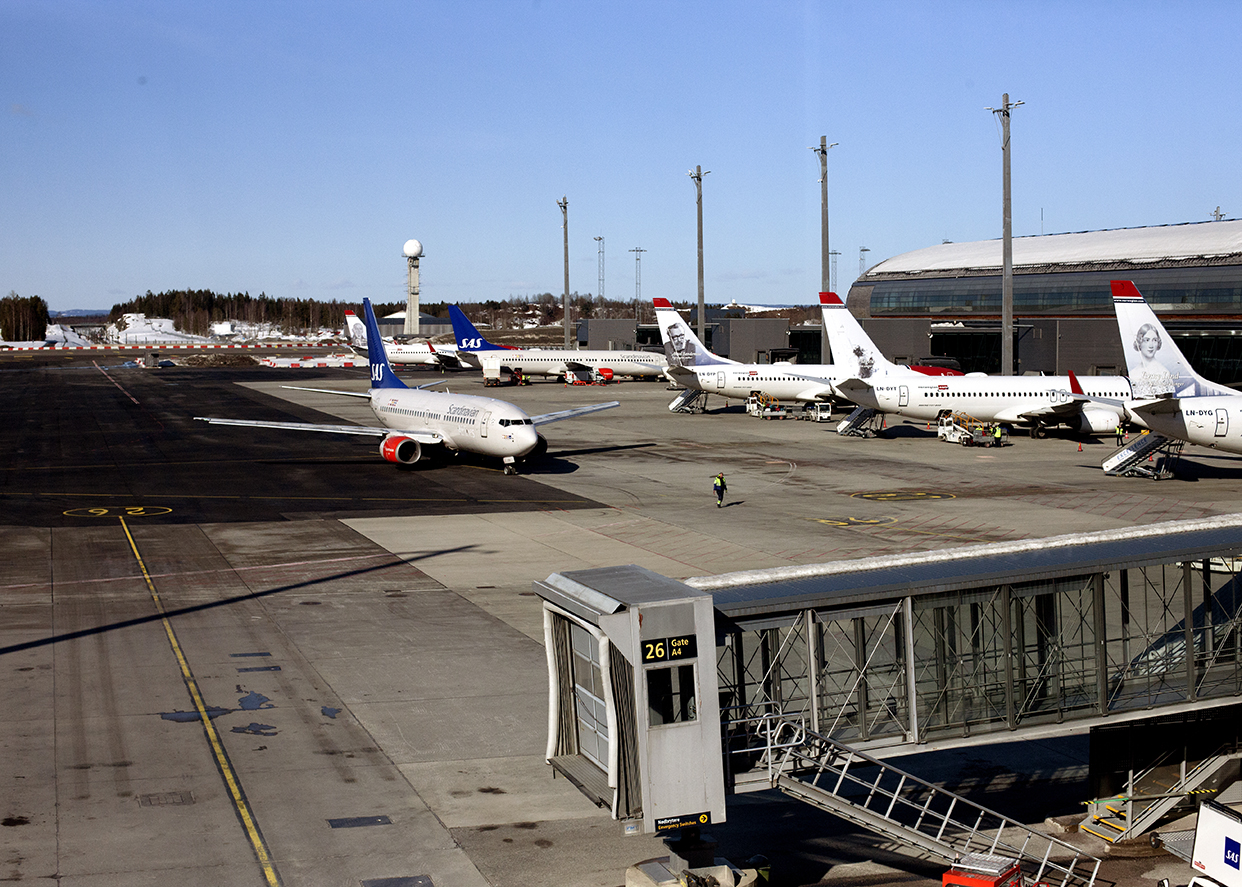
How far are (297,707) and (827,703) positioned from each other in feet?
42.3

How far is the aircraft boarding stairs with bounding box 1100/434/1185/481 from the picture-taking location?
59781 mm

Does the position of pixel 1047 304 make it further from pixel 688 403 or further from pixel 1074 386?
pixel 1074 386

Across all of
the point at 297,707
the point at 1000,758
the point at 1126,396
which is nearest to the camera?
the point at 1000,758

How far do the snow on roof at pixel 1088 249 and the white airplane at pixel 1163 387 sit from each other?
186ft

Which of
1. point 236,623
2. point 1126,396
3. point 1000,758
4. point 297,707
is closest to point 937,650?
point 1000,758

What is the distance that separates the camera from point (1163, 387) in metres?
55.2

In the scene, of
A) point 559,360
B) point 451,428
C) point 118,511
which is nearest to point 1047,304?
point 559,360

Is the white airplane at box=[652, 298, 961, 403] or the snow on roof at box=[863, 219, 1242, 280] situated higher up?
the snow on roof at box=[863, 219, 1242, 280]

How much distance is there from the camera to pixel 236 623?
3206 cm

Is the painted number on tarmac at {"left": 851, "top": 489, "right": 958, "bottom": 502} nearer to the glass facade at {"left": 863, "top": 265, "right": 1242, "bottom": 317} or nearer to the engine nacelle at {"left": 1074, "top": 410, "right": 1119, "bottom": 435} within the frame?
the engine nacelle at {"left": 1074, "top": 410, "right": 1119, "bottom": 435}

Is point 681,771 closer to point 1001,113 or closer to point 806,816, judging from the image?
point 806,816

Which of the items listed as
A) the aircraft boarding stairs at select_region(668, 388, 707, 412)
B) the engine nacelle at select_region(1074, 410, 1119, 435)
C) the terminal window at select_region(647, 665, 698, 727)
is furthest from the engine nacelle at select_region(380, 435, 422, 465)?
the terminal window at select_region(647, 665, 698, 727)

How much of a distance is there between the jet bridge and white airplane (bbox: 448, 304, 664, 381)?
12149 cm

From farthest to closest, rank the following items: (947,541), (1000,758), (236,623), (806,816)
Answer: (947,541)
(236,623)
(1000,758)
(806,816)
